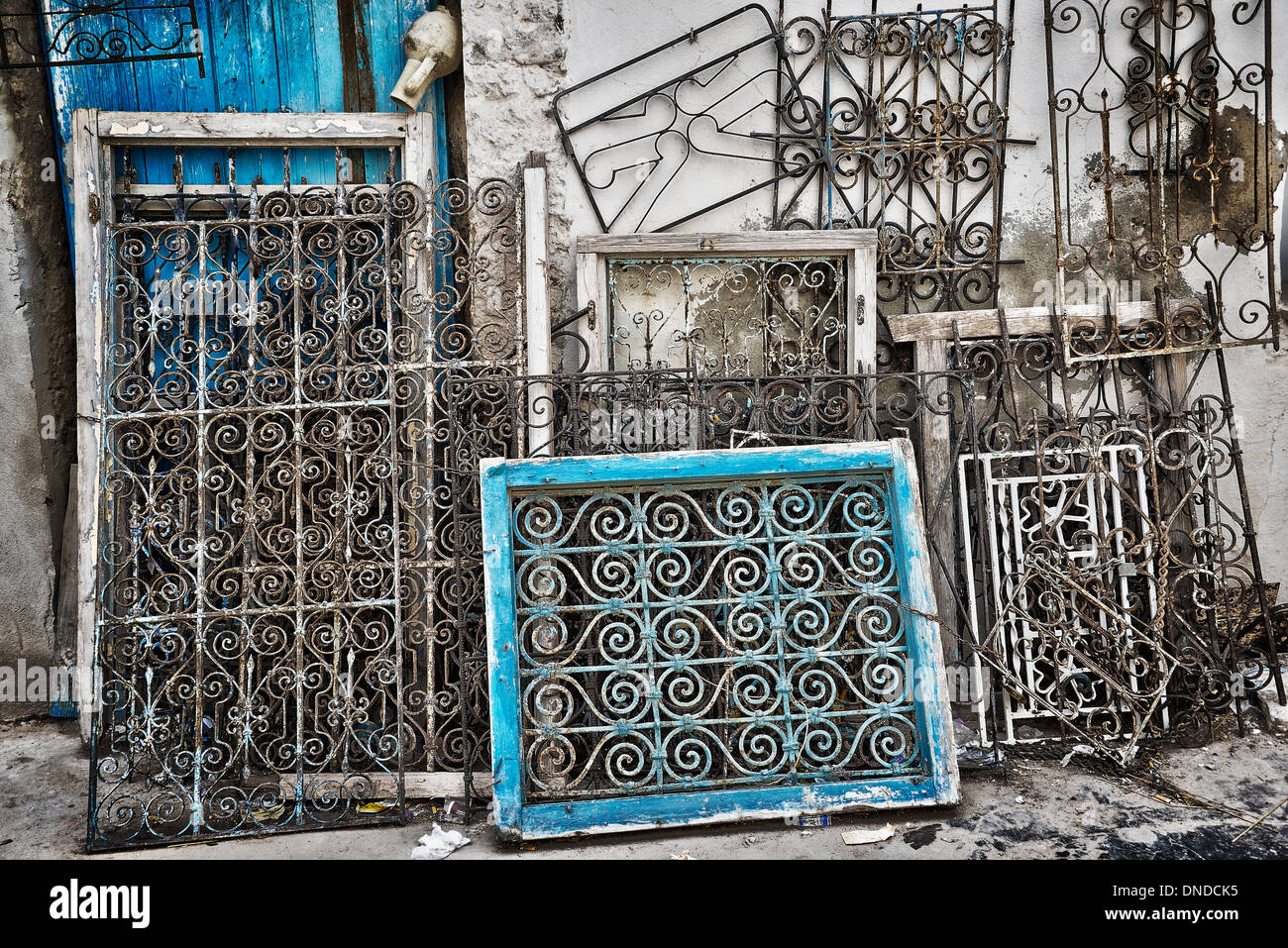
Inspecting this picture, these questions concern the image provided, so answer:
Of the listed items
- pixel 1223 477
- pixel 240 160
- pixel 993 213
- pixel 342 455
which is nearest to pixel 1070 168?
pixel 993 213

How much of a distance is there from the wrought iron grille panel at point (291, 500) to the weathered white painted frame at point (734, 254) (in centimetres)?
31

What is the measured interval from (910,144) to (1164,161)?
1.11 m

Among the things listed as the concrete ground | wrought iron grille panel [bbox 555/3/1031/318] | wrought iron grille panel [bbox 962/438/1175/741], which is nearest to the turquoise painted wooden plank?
wrought iron grille panel [bbox 555/3/1031/318]

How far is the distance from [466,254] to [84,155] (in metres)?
1.53

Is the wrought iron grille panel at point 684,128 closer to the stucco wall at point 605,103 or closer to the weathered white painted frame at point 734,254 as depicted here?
the stucco wall at point 605,103

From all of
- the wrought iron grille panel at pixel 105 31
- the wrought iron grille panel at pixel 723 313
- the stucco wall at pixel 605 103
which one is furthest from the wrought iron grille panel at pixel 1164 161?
the wrought iron grille panel at pixel 105 31

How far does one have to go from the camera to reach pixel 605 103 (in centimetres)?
373

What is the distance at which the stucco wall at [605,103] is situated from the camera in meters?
3.65

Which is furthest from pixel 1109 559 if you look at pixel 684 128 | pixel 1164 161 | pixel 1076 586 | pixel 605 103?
pixel 605 103

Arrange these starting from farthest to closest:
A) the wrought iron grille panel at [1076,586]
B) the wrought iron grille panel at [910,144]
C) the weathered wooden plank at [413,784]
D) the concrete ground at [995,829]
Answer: the wrought iron grille panel at [910,144] < the wrought iron grille panel at [1076,586] < the weathered wooden plank at [413,784] < the concrete ground at [995,829]

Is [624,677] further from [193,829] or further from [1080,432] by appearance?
[1080,432]

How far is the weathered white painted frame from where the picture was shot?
3.62 metres

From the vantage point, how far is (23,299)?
3898 mm

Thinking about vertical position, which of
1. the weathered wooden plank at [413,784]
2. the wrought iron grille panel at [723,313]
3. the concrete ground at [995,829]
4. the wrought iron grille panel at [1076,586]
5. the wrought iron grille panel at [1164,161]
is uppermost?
the wrought iron grille panel at [1164,161]
